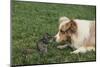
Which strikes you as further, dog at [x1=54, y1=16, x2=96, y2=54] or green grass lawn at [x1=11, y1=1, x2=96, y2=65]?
dog at [x1=54, y1=16, x2=96, y2=54]

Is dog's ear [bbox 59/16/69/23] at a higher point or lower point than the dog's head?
higher

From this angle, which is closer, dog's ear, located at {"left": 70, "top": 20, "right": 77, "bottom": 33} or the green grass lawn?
the green grass lawn

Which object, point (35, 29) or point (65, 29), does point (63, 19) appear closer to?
point (65, 29)

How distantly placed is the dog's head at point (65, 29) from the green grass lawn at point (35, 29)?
5 centimetres

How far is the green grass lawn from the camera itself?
2303mm

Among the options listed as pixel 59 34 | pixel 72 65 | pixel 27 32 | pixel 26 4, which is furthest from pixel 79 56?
pixel 26 4

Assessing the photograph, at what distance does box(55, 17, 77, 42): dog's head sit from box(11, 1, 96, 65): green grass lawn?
0.05 metres

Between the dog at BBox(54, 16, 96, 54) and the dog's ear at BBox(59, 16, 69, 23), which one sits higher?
the dog's ear at BBox(59, 16, 69, 23)

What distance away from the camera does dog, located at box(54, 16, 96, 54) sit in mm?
2506

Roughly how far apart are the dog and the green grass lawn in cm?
6

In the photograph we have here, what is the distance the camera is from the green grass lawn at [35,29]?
230 centimetres

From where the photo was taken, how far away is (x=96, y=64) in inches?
106

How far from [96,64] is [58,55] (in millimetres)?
574

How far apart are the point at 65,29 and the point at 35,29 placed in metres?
0.39
